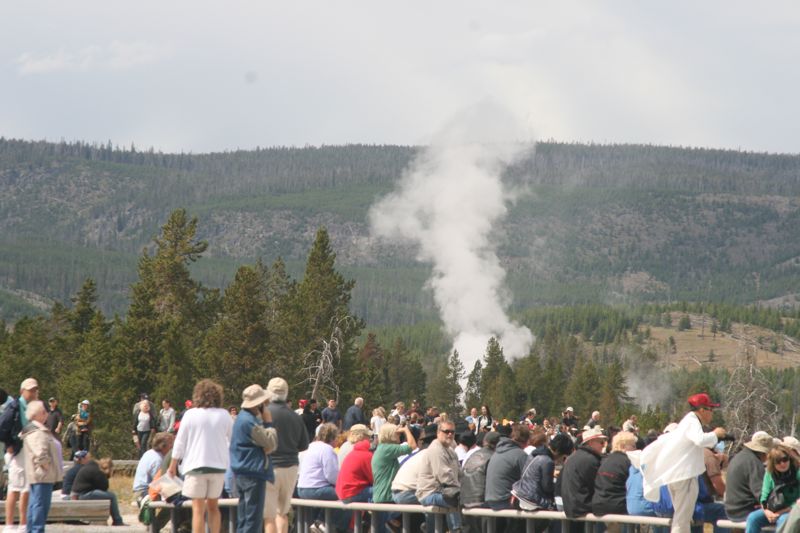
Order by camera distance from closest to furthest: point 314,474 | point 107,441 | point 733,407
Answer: point 314,474, point 107,441, point 733,407

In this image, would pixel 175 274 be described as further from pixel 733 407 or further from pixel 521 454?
pixel 521 454

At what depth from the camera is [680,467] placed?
14.1m

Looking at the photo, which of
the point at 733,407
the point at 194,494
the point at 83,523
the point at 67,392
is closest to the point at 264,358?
the point at 67,392

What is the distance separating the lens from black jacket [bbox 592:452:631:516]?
14.9 metres

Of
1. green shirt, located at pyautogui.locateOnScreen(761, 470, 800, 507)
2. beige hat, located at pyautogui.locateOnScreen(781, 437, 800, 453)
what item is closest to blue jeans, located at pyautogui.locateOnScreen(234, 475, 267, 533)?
green shirt, located at pyautogui.locateOnScreen(761, 470, 800, 507)

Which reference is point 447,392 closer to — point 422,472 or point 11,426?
point 422,472

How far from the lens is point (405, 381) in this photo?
13962 cm

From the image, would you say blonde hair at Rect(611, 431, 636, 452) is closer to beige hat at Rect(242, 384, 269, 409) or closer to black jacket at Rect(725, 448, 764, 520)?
black jacket at Rect(725, 448, 764, 520)

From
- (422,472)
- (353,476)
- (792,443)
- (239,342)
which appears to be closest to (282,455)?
(353,476)

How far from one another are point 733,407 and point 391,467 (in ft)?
166

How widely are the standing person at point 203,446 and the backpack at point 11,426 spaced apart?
1987 millimetres

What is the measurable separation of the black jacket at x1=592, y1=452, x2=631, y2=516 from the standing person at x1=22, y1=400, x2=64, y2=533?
618 cm

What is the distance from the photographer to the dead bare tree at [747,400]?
2277 inches

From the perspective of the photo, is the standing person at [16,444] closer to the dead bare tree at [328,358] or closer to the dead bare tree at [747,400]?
the dead bare tree at [747,400]
